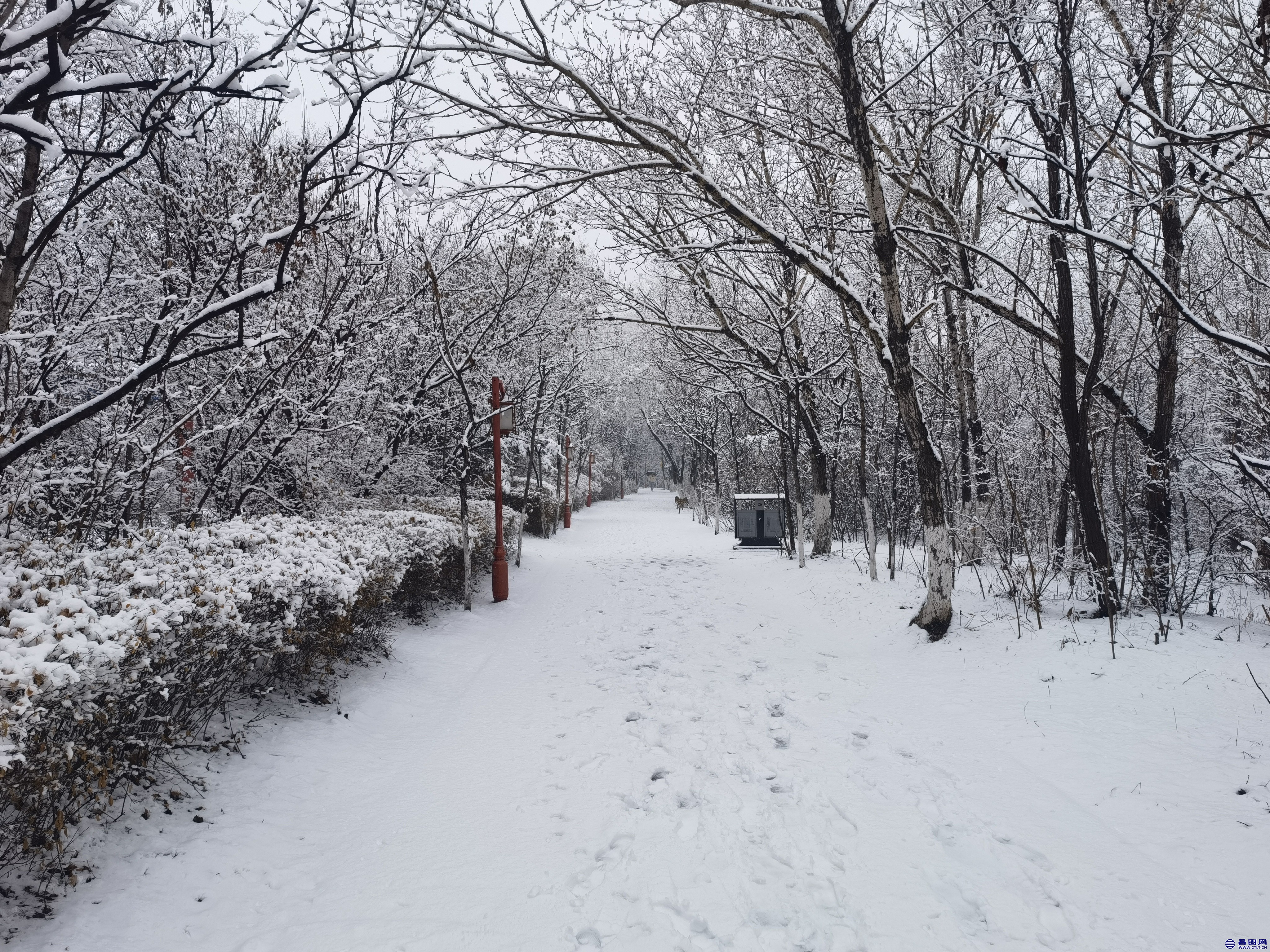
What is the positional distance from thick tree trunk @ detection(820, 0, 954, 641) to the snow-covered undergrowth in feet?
18.2

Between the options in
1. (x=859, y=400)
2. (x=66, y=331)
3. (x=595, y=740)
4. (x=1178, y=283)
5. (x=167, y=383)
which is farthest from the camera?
(x=859, y=400)

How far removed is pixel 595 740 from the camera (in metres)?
4.52

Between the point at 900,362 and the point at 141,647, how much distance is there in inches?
267

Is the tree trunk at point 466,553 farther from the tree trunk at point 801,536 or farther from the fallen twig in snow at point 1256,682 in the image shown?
the fallen twig in snow at point 1256,682

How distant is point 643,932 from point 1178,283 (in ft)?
25.8

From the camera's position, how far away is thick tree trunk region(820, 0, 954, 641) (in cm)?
636

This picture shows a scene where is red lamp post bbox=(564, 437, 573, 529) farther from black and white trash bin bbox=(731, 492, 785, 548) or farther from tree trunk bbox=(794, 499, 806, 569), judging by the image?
tree trunk bbox=(794, 499, 806, 569)

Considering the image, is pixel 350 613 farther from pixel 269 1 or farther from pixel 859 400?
pixel 859 400

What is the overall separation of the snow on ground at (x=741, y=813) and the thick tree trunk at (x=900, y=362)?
0.56 meters

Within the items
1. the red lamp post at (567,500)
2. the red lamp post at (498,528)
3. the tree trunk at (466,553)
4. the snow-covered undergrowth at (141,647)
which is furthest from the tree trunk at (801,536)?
the red lamp post at (567,500)

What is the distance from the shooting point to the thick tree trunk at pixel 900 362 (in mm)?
6363

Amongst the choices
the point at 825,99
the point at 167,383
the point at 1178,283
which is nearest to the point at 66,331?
the point at 167,383

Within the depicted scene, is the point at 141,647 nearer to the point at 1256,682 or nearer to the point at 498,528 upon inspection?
the point at 1256,682

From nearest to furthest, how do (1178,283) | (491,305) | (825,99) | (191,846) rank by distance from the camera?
(191,846)
(1178,283)
(825,99)
(491,305)
